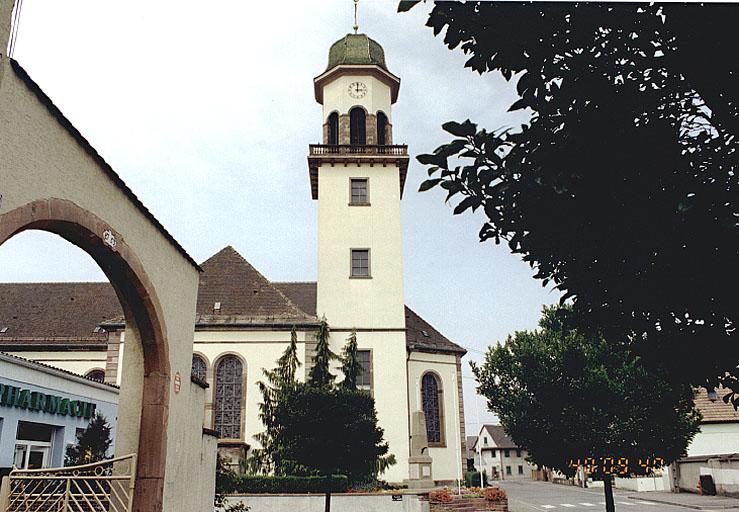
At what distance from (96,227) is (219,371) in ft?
64.1

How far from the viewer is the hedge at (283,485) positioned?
21391mm

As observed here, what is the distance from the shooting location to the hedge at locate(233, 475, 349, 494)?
21.4 m

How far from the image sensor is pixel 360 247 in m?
27.2

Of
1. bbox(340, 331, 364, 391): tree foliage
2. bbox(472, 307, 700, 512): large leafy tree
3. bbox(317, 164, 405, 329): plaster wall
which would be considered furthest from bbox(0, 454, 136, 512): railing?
bbox(317, 164, 405, 329): plaster wall

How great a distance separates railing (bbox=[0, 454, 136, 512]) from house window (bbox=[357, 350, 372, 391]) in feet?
55.2

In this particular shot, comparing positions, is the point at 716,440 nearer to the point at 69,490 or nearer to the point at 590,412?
the point at 590,412

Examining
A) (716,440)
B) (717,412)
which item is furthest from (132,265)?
(717,412)

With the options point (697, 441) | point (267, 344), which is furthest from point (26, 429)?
point (697, 441)

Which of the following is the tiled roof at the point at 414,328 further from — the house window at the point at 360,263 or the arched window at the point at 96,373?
the arched window at the point at 96,373

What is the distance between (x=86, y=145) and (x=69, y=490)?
3902mm

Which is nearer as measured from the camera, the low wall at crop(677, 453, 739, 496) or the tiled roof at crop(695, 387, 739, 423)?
the low wall at crop(677, 453, 739, 496)

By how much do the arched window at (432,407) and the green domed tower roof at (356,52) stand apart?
1467cm

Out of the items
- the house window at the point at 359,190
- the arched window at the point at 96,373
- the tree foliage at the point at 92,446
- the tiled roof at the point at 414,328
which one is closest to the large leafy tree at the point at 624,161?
the tree foliage at the point at 92,446

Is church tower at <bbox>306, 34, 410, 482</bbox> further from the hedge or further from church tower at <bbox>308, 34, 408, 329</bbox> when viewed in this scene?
the hedge
